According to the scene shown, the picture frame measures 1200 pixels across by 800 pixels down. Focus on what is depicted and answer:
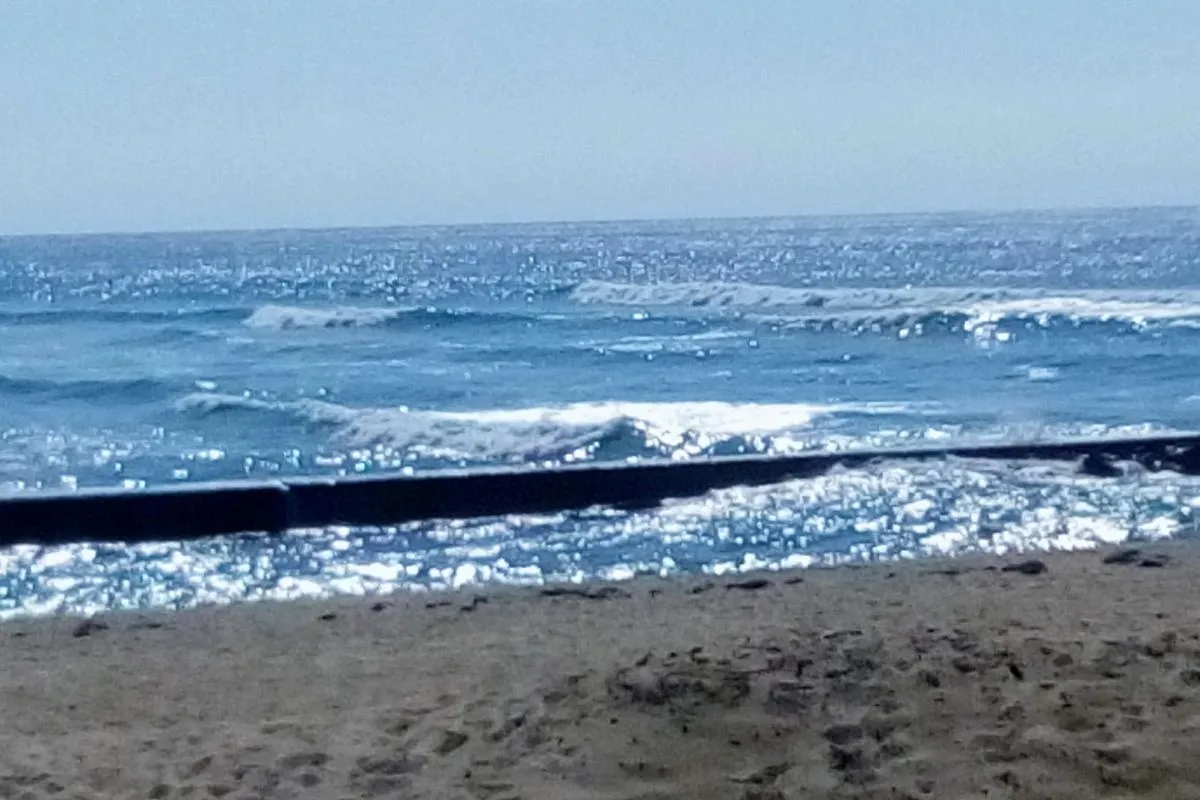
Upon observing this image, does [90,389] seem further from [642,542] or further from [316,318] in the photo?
[316,318]

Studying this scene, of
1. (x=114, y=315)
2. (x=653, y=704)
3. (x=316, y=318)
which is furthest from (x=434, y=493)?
(x=114, y=315)

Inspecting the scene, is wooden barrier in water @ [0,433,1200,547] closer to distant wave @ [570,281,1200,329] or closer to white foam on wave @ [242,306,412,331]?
distant wave @ [570,281,1200,329]

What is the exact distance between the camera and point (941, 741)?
4703mm

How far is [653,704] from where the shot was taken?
5.17m

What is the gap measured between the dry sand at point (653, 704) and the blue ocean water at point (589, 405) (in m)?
2.11

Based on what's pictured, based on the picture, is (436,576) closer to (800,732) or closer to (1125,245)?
(800,732)

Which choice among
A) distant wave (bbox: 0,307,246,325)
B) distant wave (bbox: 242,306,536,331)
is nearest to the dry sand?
distant wave (bbox: 242,306,536,331)

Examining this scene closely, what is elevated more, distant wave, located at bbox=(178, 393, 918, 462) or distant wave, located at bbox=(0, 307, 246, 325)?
distant wave, located at bbox=(178, 393, 918, 462)

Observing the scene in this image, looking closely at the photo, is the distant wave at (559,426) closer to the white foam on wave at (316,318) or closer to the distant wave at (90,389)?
the distant wave at (90,389)

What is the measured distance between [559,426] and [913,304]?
2059cm

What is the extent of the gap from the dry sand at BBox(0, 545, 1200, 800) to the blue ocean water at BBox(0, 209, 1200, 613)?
2107 mm

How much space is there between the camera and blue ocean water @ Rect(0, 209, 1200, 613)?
407 inches

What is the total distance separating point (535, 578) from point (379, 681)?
306 centimetres

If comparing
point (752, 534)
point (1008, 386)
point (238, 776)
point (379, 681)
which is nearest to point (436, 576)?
point (752, 534)
